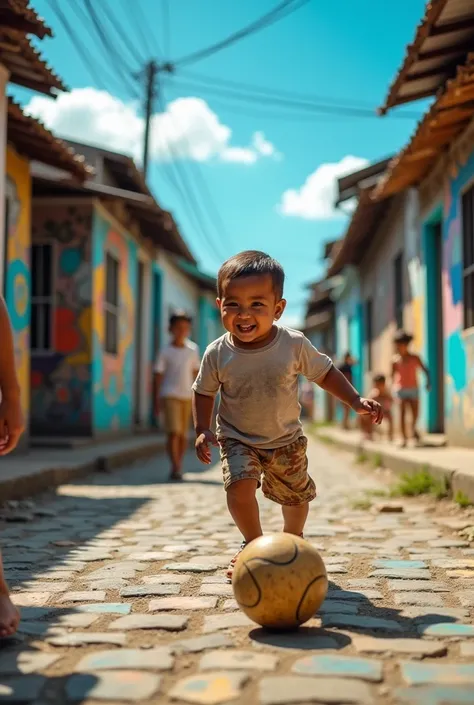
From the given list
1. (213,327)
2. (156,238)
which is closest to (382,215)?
(156,238)

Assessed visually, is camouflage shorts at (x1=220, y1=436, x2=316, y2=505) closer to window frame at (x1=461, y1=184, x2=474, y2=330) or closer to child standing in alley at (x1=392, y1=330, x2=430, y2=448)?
window frame at (x1=461, y1=184, x2=474, y2=330)

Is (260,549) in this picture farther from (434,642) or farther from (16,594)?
(16,594)

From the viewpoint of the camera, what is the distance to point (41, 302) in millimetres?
12406

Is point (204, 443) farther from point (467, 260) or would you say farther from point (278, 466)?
point (467, 260)

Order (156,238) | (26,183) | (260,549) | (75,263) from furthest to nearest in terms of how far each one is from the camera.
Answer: (156,238)
(75,263)
(26,183)
(260,549)

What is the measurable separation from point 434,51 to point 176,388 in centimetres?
424

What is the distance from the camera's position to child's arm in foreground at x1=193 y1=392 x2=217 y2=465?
11.4 ft

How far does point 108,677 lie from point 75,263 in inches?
419

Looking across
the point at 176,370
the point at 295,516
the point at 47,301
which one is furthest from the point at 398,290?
the point at 295,516

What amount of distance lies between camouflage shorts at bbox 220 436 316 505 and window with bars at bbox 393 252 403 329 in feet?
35.2

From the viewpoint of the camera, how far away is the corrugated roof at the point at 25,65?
22.9 feet

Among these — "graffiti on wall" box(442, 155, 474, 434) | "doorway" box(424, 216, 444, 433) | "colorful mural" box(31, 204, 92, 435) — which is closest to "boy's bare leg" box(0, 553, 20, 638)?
"graffiti on wall" box(442, 155, 474, 434)

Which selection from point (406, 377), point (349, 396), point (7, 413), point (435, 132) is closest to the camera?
point (7, 413)

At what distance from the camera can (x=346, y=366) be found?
16.0 metres
